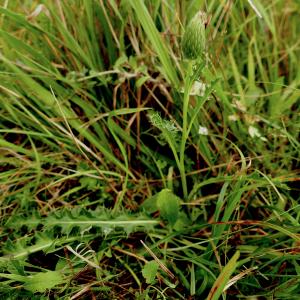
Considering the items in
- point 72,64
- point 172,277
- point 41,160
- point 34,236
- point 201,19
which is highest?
point 201,19

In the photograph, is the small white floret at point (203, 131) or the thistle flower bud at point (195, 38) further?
the small white floret at point (203, 131)

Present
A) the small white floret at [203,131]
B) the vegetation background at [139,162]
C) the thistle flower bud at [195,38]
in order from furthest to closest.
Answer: the small white floret at [203,131] < the vegetation background at [139,162] < the thistle flower bud at [195,38]

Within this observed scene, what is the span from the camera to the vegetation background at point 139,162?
0.82 metres

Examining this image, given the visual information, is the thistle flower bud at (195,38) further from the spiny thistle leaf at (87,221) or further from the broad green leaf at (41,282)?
the broad green leaf at (41,282)

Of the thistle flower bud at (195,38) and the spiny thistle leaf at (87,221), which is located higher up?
the thistle flower bud at (195,38)

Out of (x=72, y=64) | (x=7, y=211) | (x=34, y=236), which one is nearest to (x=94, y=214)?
(x=34, y=236)

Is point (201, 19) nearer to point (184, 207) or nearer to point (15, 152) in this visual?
point (184, 207)

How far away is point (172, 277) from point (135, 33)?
2.25ft

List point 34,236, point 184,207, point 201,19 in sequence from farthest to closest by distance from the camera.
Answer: point 184,207 < point 34,236 < point 201,19

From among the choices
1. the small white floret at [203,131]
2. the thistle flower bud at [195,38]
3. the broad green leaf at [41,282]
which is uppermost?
the thistle flower bud at [195,38]

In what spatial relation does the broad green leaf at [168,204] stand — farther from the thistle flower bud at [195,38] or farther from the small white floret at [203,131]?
the thistle flower bud at [195,38]

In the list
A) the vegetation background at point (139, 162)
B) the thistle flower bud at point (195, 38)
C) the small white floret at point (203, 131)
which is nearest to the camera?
the thistle flower bud at point (195, 38)

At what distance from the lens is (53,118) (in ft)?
3.26

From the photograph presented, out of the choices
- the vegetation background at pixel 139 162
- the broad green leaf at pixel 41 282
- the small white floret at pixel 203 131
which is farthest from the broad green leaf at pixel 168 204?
the broad green leaf at pixel 41 282
